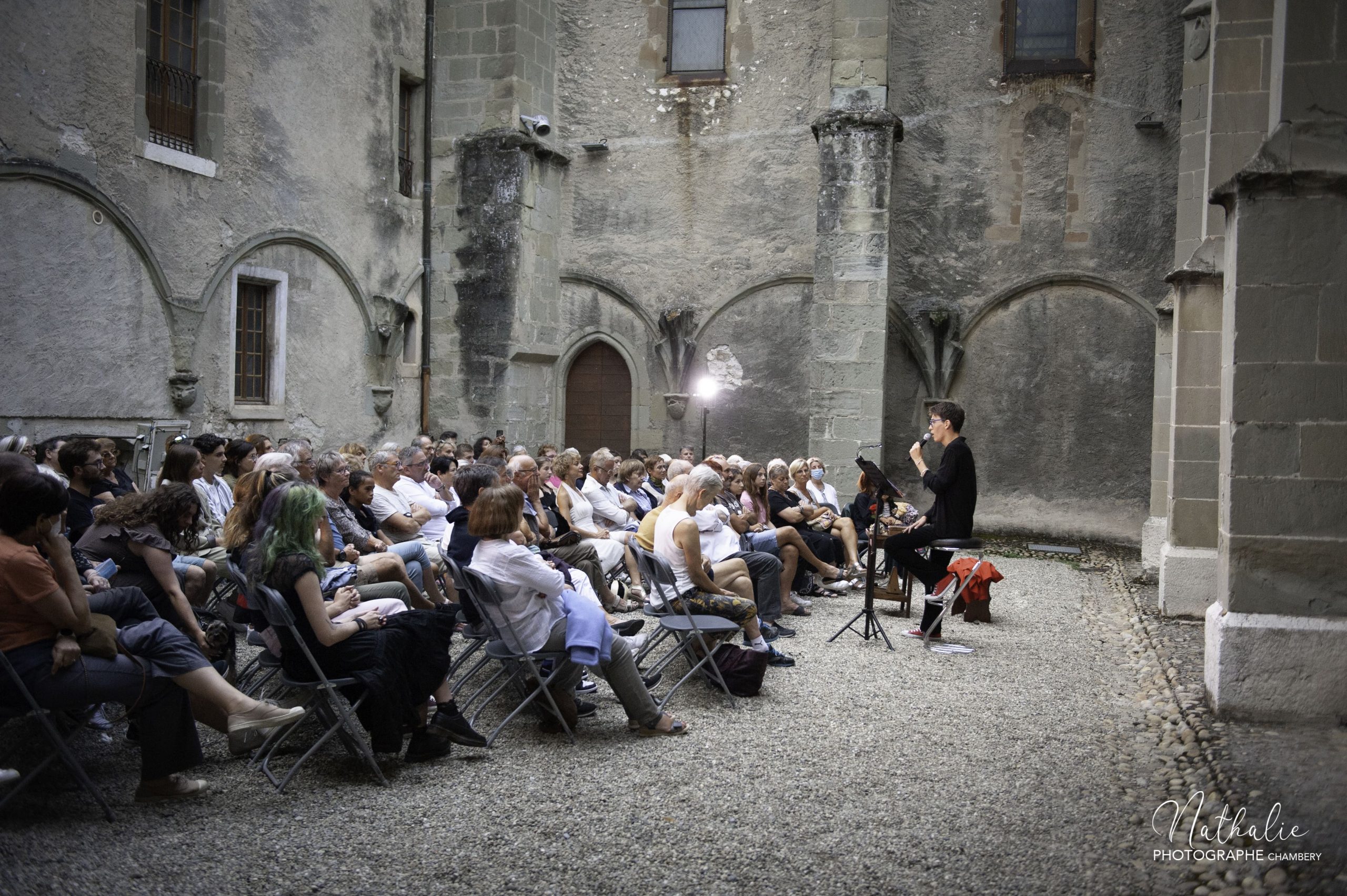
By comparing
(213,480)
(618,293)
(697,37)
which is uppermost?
(697,37)

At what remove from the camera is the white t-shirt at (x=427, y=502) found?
8.40 metres

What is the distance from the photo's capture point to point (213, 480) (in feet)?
A: 25.6

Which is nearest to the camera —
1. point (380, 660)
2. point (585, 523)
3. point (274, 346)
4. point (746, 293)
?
point (380, 660)

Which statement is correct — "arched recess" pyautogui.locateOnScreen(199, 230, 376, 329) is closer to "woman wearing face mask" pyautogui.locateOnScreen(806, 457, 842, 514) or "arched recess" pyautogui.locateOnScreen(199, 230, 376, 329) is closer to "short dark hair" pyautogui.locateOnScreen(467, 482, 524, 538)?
"woman wearing face mask" pyautogui.locateOnScreen(806, 457, 842, 514)

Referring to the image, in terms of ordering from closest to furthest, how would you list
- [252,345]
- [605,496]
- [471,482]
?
[471,482] → [605,496] → [252,345]

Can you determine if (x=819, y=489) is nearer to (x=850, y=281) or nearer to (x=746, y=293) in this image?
(x=850, y=281)

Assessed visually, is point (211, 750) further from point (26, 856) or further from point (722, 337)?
point (722, 337)

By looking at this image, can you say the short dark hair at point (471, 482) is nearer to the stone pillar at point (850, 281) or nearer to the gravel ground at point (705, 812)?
the gravel ground at point (705, 812)

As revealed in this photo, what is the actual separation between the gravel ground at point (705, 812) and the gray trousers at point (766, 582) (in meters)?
1.47

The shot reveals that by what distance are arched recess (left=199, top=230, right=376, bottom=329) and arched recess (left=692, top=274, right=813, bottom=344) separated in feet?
14.3

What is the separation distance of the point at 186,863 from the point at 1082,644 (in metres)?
6.12

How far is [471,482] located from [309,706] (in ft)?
5.09

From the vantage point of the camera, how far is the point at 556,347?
15.5 meters

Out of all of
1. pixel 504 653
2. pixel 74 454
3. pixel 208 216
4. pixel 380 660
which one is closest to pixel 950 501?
pixel 504 653
